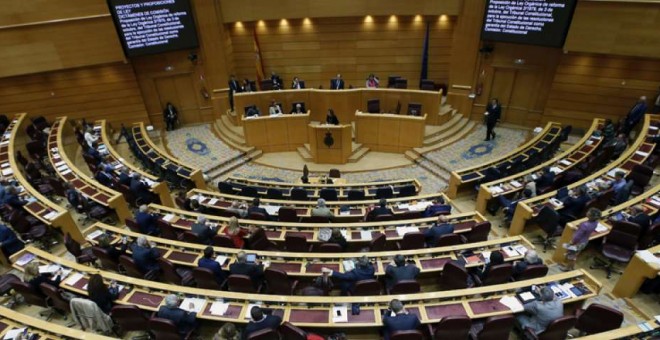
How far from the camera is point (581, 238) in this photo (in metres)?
7.40

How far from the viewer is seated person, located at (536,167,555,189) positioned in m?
9.92

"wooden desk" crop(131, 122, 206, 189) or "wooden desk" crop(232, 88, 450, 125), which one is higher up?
"wooden desk" crop(232, 88, 450, 125)

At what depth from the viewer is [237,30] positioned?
17047mm

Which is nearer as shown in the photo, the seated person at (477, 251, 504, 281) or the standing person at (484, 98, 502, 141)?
the seated person at (477, 251, 504, 281)

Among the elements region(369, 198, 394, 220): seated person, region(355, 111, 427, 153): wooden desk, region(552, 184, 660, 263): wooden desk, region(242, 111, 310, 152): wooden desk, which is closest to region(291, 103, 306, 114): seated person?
region(242, 111, 310, 152): wooden desk

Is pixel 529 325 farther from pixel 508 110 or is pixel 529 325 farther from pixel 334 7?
pixel 334 7

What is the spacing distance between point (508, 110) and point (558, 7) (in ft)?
14.4

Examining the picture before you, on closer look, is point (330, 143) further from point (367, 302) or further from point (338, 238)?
point (367, 302)

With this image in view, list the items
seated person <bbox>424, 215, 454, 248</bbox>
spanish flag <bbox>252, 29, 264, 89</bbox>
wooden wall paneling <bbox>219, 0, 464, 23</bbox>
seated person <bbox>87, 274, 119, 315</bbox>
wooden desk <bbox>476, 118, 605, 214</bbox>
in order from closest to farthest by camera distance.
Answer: seated person <bbox>87, 274, 119, 315</bbox> < seated person <bbox>424, 215, 454, 248</bbox> < wooden desk <bbox>476, 118, 605, 214</bbox> < wooden wall paneling <bbox>219, 0, 464, 23</bbox> < spanish flag <bbox>252, 29, 264, 89</bbox>

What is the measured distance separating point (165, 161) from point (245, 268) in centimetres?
757

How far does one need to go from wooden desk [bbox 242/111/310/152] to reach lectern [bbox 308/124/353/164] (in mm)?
667

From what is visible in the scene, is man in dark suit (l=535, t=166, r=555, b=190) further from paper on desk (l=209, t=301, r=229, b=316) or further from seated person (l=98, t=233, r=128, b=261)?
seated person (l=98, t=233, r=128, b=261)

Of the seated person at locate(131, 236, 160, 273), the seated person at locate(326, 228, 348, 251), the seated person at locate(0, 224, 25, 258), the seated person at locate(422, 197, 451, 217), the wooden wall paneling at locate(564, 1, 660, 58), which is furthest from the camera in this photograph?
the wooden wall paneling at locate(564, 1, 660, 58)

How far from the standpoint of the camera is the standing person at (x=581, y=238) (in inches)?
280
